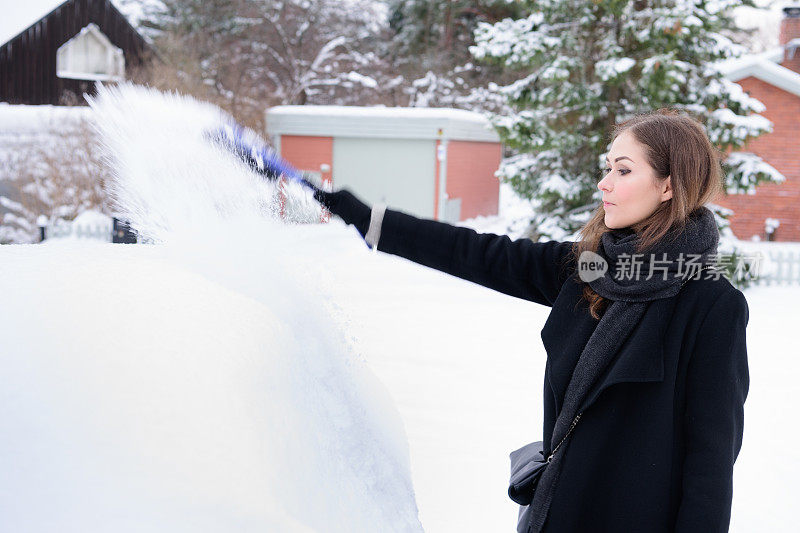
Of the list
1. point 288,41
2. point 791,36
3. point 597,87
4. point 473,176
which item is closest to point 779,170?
point 791,36

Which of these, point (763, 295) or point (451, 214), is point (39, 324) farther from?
point (451, 214)

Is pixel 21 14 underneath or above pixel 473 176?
above

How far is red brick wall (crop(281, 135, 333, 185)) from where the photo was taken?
58.6 ft

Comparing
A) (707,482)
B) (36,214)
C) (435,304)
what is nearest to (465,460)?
(707,482)

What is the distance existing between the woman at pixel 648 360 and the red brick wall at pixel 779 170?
14780 mm

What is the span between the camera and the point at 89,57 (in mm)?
24172

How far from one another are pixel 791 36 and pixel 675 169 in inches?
797

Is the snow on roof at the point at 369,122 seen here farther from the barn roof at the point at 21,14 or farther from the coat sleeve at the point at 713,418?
the coat sleeve at the point at 713,418

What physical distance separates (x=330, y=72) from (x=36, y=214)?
606 inches

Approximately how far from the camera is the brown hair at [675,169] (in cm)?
185

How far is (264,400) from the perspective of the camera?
1671 mm

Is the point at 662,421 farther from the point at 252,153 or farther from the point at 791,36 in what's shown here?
the point at 791,36

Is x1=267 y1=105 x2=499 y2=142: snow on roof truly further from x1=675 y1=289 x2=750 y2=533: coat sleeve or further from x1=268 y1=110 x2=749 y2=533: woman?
x1=675 y1=289 x2=750 y2=533: coat sleeve

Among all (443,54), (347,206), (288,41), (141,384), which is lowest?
(141,384)
